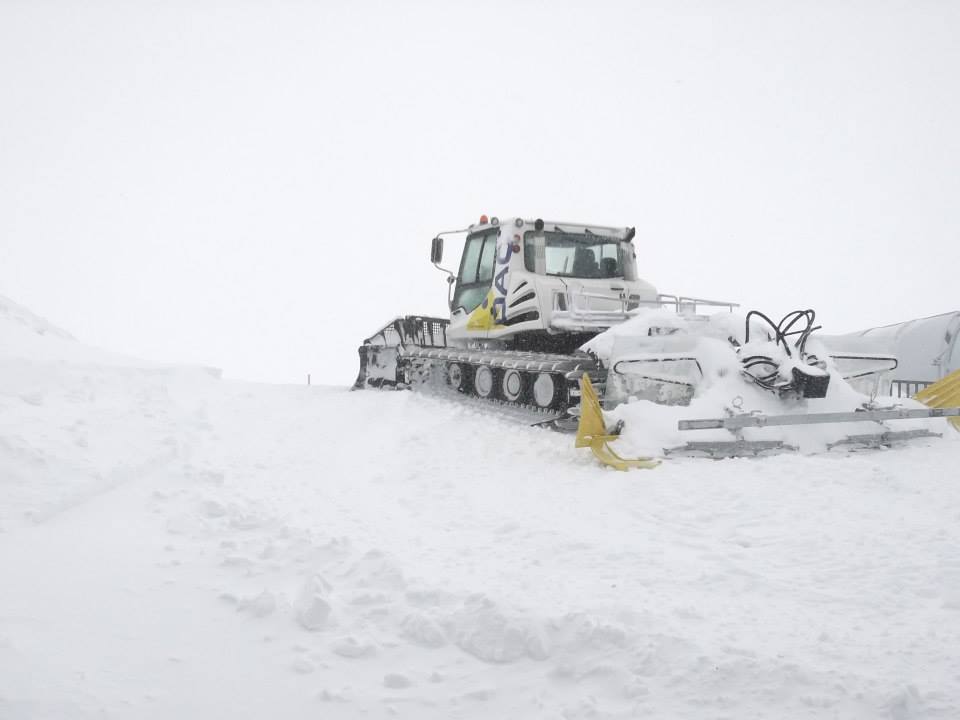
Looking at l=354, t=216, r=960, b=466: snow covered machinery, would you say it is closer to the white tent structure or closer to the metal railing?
the metal railing

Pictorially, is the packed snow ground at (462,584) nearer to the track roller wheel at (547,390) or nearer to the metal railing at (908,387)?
the track roller wheel at (547,390)

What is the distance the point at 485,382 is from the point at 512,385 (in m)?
0.81

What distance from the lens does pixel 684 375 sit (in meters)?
6.87

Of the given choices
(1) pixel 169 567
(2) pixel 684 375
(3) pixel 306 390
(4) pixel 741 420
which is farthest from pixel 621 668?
(3) pixel 306 390

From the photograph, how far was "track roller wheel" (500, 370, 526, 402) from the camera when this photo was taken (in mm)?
9389

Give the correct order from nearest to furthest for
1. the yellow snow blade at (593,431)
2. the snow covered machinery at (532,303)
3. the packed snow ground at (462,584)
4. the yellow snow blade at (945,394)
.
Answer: the packed snow ground at (462,584) → the yellow snow blade at (593,431) → the yellow snow blade at (945,394) → the snow covered machinery at (532,303)

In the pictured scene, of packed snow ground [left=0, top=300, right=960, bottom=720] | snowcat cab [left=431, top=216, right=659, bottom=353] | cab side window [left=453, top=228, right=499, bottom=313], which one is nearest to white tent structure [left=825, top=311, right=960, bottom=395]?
snowcat cab [left=431, top=216, right=659, bottom=353]

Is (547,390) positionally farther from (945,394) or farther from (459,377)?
(945,394)

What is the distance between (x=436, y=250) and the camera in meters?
11.2

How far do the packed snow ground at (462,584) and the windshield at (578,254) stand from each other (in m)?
3.99

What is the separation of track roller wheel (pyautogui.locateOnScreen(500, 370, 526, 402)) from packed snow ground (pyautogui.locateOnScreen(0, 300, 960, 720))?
8.75ft

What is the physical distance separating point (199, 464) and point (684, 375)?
443cm

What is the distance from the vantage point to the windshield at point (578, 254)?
9.95m

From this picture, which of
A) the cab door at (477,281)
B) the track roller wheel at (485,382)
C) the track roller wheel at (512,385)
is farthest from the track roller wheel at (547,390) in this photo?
the cab door at (477,281)
